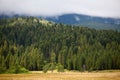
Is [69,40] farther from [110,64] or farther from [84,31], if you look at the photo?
[110,64]

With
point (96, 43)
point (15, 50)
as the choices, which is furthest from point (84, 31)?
point (15, 50)

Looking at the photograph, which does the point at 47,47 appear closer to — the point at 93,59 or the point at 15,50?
the point at 15,50

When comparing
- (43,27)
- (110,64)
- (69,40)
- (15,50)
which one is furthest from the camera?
(43,27)

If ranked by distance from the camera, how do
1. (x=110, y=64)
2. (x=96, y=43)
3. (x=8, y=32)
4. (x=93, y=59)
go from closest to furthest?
(x=110, y=64) < (x=93, y=59) < (x=96, y=43) < (x=8, y=32)

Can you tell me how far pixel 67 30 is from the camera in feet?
244

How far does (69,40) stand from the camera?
224 ft

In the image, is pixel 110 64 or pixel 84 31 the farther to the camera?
pixel 84 31

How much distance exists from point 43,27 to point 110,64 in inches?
1496

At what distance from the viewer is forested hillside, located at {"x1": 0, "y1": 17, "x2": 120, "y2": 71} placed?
4609 centimetres

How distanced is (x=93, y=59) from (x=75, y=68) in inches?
137

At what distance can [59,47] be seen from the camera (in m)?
64.3

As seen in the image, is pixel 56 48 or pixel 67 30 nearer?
pixel 56 48

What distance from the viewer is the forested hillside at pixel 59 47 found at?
46.1 metres

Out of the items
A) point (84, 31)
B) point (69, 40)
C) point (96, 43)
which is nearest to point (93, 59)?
point (96, 43)
